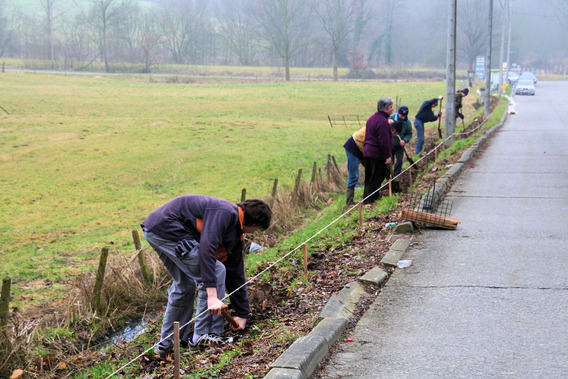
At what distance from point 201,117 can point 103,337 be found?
2735 centimetres

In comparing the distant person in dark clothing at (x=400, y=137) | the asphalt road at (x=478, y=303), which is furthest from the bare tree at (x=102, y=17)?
the asphalt road at (x=478, y=303)

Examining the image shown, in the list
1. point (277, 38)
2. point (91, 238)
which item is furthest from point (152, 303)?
point (277, 38)

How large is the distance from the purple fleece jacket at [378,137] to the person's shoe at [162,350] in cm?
580

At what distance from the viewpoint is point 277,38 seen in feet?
258

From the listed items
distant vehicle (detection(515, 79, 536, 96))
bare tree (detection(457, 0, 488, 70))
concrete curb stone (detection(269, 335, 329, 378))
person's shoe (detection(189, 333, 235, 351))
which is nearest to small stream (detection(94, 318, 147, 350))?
person's shoe (detection(189, 333, 235, 351))

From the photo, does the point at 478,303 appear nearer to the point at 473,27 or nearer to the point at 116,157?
the point at 116,157

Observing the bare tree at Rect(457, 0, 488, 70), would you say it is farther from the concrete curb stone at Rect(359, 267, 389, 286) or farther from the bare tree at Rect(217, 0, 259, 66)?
the concrete curb stone at Rect(359, 267, 389, 286)

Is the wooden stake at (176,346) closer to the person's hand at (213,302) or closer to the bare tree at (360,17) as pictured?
the person's hand at (213,302)

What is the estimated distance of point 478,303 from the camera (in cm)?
594

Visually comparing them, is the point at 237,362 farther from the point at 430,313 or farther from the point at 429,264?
the point at 429,264

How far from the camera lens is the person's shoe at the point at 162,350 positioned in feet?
18.8

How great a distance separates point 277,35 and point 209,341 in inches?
2980

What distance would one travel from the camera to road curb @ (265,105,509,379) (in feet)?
14.1

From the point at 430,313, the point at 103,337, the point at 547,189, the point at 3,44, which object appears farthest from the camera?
the point at 3,44
